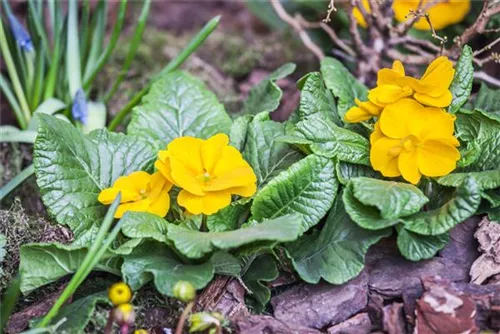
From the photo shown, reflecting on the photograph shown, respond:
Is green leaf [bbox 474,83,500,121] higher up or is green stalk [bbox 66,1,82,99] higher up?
green stalk [bbox 66,1,82,99]

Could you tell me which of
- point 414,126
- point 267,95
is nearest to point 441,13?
point 267,95

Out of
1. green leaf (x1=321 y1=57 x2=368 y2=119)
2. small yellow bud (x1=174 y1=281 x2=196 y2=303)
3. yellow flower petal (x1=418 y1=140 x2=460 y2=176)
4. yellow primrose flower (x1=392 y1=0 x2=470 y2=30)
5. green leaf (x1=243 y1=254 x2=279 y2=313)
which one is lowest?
green leaf (x1=243 y1=254 x2=279 y2=313)

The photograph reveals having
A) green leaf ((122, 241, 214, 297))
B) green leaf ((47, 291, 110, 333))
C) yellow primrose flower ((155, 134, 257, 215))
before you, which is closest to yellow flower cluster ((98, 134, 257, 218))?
yellow primrose flower ((155, 134, 257, 215))

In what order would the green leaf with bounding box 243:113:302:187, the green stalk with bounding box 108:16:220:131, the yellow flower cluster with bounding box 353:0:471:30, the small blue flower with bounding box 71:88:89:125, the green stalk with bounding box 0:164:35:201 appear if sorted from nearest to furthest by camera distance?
the green leaf with bounding box 243:113:302:187 → the green stalk with bounding box 0:164:35:201 → the green stalk with bounding box 108:16:220:131 → the small blue flower with bounding box 71:88:89:125 → the yellow flower cluster with bounding box 353:0:471:30

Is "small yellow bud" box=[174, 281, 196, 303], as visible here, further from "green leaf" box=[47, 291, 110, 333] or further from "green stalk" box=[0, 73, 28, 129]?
"green stalk" box=[0, 73, 28, 129]

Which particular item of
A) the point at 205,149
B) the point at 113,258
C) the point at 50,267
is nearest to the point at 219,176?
the point at 205,149

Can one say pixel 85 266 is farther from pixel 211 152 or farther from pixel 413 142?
pixel 413 142

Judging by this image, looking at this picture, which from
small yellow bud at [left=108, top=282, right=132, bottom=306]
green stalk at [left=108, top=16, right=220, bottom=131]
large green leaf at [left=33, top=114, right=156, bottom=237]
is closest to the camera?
small yellow bud at [left=108, top=282, right=132, bottom=306]
